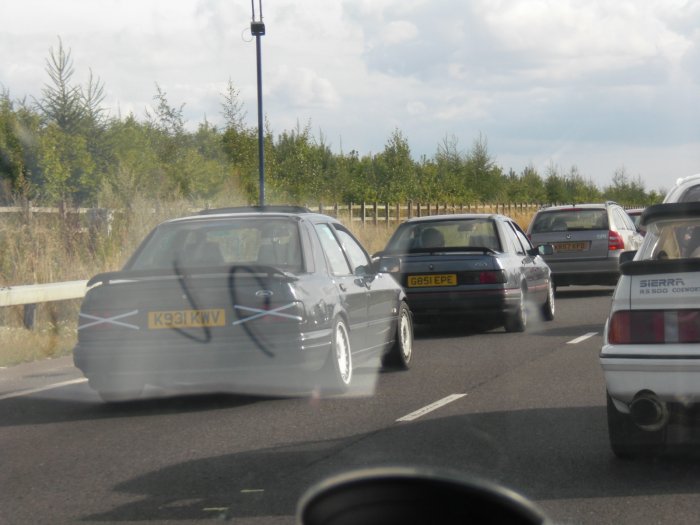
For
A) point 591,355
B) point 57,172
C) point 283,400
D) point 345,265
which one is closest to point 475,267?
point 591,355

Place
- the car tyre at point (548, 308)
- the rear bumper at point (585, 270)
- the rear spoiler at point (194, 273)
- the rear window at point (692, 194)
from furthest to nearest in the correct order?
the rear bumper at point (585, 270)
the car tyre at point (548, 308)
the rear spoiler at point (194, 273)
the rear window at point (692, 194)

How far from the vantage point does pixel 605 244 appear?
21203 millimetres

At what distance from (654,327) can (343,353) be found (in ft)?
12.6

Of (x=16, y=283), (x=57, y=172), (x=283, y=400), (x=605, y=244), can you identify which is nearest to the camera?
(x=283, y=400)

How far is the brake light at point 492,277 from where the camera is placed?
14.4 meters

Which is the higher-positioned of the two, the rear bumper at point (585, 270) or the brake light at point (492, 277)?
the brake light at point (492, 277)

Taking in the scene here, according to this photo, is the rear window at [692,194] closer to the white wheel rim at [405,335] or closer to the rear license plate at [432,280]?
the white wheel rim at [405,335]

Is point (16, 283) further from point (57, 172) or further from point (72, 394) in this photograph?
point (57, 172)

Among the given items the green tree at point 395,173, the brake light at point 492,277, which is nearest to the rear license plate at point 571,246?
the brake light at point 492,277

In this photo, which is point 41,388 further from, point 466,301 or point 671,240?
point 466,301

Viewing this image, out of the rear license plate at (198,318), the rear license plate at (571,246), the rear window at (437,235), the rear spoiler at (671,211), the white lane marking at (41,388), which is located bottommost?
the white lane marking at (41,388)

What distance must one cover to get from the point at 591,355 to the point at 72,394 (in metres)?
5.24

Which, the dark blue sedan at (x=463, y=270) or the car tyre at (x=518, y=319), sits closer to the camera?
the dark blue sedan at (x=463, y=270)

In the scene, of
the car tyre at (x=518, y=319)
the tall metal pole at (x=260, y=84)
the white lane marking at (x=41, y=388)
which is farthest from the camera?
the tall metal pole at (x=260, y=84)
